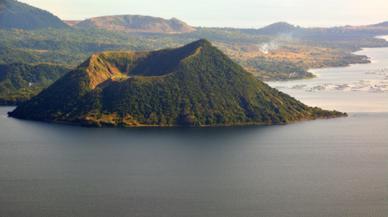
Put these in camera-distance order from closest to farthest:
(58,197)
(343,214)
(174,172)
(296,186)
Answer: (343,214) < (58,197) < (296,186) < (174,172)

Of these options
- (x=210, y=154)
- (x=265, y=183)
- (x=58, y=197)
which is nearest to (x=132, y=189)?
(x=58, y=197)

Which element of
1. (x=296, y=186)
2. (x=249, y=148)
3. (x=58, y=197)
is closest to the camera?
(x=58, y=197)

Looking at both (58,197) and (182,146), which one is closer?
(58,197)

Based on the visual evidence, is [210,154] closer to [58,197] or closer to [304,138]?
[304,138]

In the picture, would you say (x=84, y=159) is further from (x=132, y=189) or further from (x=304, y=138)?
(x=304, y=138)

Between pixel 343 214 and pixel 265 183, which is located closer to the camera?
pixel 343 214

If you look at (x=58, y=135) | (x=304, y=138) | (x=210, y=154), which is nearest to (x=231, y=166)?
(x=210, y=154)
